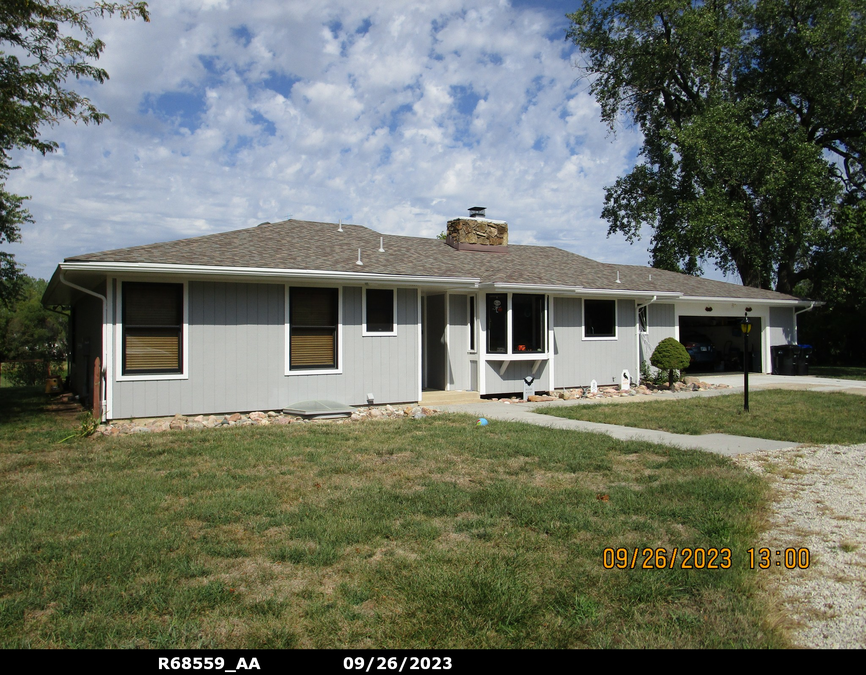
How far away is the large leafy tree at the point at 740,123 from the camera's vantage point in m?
21.8

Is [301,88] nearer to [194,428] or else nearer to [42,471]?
[194,428]

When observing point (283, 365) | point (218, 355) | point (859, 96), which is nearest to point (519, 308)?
point (283, 365)

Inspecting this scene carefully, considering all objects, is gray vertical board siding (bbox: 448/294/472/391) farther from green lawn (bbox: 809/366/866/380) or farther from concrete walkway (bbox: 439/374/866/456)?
green lawn (bbox: 809/366/866/380)

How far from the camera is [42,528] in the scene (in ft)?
15.3

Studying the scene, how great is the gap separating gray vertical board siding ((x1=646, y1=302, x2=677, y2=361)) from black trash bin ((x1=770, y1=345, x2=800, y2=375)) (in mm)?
5291

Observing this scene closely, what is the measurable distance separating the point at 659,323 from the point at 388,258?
8.91m

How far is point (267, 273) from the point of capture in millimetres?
10461

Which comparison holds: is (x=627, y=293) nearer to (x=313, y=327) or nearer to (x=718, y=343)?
(x=313, y=327)

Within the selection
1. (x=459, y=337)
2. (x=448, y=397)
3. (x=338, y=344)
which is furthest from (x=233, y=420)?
(x=459, y=337)

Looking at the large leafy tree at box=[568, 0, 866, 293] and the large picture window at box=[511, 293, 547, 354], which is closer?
the large picture window at box=[511, 293, 547, 354]

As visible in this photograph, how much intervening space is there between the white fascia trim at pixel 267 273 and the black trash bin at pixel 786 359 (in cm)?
1343

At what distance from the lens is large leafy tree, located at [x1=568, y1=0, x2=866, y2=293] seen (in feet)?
71.4

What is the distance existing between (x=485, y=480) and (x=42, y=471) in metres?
4.89

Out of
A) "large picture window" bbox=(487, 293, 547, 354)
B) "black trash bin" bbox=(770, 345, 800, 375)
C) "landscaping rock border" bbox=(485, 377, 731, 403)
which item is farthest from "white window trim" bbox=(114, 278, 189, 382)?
"black trash bin" bbox=(770, 345, 800, 375)
